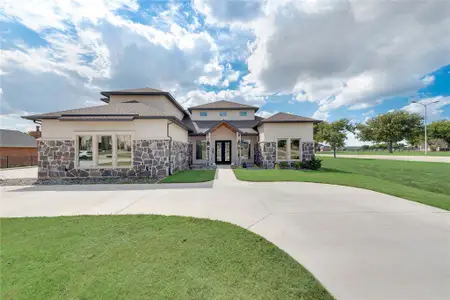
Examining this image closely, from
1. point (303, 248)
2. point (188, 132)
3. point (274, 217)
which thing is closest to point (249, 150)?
point (188, 132)

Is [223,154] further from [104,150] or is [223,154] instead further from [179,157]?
[104,150]

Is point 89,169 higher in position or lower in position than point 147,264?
higher

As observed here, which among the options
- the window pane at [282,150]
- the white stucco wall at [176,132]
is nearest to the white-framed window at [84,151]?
the white stucco wall at [176,132]

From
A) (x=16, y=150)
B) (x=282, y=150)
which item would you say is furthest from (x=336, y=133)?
(x=16, y=150)

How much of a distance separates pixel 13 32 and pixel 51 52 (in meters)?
3.72

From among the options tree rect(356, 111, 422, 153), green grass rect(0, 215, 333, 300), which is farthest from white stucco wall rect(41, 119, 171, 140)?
tree rect(356, 111, 422, 153)

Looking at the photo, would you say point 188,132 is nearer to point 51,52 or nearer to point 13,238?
point 51,52

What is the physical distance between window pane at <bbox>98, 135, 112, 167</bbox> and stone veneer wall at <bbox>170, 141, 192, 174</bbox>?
389 cm

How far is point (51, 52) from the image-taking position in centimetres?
1107

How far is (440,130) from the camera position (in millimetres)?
58938

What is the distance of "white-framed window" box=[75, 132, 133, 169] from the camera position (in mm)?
12469

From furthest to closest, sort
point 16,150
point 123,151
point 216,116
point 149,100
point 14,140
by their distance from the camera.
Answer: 1. point 14,140
2. point 216,116
3. point 16,150
4. point 149,100
5. point 123,151

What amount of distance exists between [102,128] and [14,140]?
21262mm

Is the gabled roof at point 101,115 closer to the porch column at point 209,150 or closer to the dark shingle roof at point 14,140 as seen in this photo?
the porch column at point 209,150
